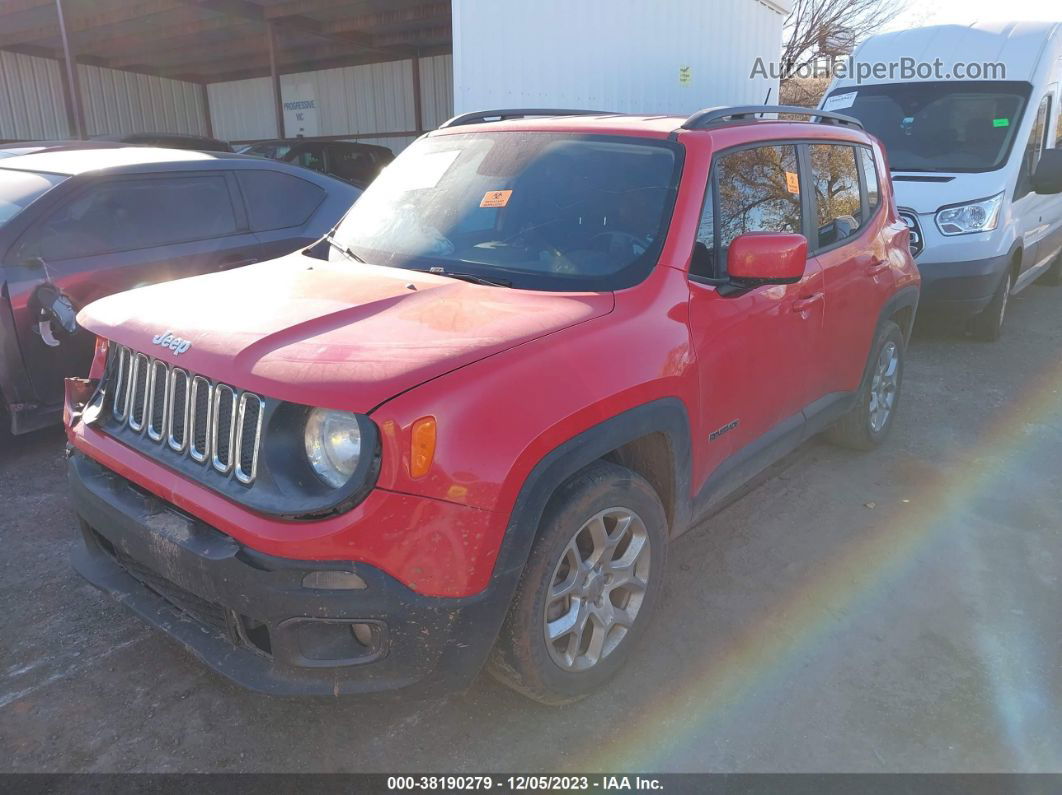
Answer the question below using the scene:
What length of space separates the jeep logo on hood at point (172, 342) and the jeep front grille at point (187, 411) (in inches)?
2.7

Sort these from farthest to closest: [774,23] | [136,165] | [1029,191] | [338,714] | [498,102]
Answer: [774,23] < [498,102] < [1029,191] < [136,165] < [338,714]

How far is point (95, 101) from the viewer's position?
1972cm

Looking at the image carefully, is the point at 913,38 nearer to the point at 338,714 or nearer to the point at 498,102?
the point at 498,102

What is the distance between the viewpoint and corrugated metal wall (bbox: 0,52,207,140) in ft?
59.8

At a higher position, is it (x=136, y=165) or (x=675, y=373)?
(x=136, y=165)

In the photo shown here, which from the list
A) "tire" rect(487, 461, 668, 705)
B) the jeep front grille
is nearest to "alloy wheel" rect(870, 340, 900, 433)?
"tire" rect(487, 461, 668, 705)

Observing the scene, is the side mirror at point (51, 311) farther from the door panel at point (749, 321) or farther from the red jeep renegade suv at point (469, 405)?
the door panel at point (749, 321)

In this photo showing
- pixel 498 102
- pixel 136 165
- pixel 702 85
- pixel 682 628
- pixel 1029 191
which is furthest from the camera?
pixel 702 85

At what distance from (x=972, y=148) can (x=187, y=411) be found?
7.18 metres

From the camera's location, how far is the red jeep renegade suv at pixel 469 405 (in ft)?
6.78

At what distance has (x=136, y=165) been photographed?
487 cm

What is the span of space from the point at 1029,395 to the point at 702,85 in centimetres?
637

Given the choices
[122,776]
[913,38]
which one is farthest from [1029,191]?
[122,776]

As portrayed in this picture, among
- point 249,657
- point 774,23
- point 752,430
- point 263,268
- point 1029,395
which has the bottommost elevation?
point 1029,395
